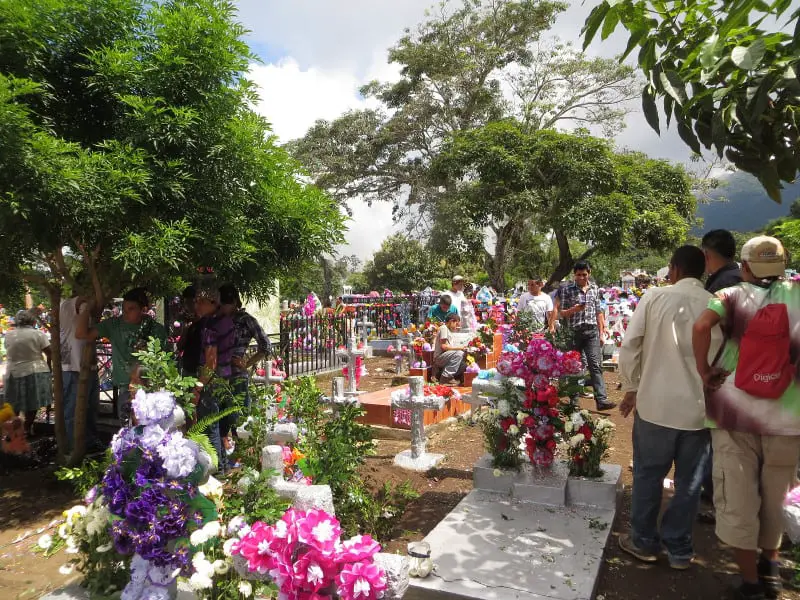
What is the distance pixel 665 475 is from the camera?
10.2 ft

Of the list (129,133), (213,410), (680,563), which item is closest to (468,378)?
(213,410)

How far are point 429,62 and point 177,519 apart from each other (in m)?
19.5

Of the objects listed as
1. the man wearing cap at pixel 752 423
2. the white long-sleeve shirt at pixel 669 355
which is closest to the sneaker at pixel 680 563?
the man wearing cap at pixel 752 423

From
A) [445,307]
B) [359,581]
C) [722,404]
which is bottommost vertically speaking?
[359,581]

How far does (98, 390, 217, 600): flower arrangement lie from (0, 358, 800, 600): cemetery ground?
131 centimetres

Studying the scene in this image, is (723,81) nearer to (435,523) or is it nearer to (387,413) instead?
(435,523)

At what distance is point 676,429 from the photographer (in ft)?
9.86

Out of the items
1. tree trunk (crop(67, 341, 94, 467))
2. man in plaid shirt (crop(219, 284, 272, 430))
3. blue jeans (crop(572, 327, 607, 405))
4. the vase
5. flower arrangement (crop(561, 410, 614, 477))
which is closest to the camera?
flower arrangement (crop(561, 410, 614, 477))

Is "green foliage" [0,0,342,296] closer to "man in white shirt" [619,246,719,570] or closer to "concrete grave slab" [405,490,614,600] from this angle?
"concrete grave slab" [405,490,614,600]

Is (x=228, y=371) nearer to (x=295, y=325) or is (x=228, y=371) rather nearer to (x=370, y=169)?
(x=295, y=325)

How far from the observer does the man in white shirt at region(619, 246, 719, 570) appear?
300cm

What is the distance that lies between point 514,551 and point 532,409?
1.08 metres

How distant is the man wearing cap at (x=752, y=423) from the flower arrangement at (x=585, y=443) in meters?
1.08

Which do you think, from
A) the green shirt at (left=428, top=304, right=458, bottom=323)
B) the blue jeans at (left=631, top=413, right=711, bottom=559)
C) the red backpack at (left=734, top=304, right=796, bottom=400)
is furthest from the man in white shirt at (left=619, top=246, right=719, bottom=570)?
the green shirt at (left=428, top=304, right=458, bottom=323)
